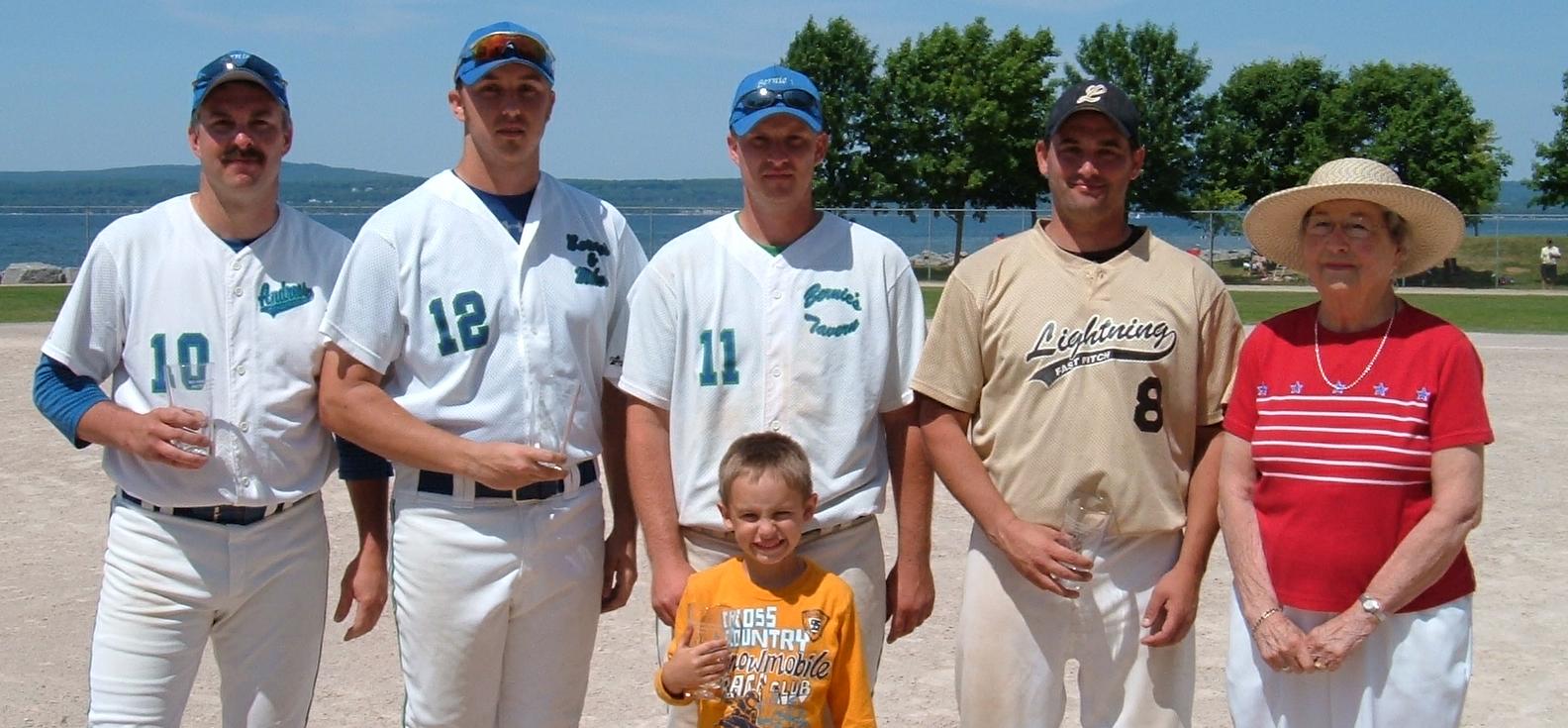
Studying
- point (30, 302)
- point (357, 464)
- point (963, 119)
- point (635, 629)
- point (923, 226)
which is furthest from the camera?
point (923, 226)

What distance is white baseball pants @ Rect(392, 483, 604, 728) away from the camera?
3.91m

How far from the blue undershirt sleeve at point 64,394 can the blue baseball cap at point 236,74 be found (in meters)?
0.85

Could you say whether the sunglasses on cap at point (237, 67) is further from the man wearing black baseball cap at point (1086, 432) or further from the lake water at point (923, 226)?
the lake water at point (923, 226)

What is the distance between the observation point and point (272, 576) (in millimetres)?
4066

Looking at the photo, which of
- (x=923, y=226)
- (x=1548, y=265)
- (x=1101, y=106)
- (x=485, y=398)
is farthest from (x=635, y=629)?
(x=923, y=226)

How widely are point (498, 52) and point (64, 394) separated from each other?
1.59 meters

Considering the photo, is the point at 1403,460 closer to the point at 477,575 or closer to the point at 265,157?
the point at 477,575

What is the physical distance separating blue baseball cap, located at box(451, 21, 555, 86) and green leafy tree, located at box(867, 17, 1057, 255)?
5062cm

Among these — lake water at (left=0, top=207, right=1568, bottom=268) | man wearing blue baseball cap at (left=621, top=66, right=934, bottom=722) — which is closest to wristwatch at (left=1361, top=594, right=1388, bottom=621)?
man wearing blue baseball cap at (left=621, top=66, right=934, bottom=722)

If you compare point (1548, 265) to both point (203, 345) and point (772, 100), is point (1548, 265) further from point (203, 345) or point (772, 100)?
point (203, 345)

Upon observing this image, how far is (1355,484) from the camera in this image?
355cm

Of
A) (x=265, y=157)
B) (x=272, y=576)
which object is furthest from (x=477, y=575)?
Result: (x=265, y=157)

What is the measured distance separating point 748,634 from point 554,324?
3.38ft

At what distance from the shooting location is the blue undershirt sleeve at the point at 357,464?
13.8 feet
